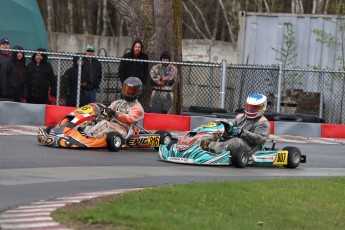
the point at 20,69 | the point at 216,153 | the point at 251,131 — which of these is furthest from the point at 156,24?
the point at 216,153

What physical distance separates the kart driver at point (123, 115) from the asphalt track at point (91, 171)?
338 mm

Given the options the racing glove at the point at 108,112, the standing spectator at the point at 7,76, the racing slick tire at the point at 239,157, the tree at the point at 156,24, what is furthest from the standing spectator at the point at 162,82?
the racing slick tire at the point at 239,157

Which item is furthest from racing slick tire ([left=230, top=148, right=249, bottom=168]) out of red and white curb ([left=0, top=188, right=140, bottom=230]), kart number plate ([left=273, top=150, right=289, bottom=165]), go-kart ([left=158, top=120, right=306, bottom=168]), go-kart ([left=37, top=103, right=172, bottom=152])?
red and white curb ([left=0, top=188, right=140, bottom=230])

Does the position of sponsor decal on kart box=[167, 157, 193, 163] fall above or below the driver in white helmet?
below

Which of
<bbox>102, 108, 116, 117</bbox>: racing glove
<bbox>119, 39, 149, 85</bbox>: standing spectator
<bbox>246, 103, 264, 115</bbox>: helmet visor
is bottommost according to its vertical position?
<bbox>102, 108, 116, 117</bbox>: racing glove

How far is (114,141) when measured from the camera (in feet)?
51.6

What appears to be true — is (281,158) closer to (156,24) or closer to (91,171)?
(91,171)

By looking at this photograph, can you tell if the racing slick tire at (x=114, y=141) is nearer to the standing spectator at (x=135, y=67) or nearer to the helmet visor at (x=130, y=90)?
the helmet visor at (x=130, y=90)

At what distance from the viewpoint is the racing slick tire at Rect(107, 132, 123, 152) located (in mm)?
15727

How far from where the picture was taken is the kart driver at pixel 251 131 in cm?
1452

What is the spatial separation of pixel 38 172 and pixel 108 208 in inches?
148

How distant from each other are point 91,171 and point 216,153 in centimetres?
224

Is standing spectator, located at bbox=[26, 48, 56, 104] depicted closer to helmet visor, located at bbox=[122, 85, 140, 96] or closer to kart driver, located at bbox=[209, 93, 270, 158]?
helmet visor, located at bbox=[122, 85, 140, 96]

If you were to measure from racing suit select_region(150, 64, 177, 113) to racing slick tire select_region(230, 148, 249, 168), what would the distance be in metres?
6.36
